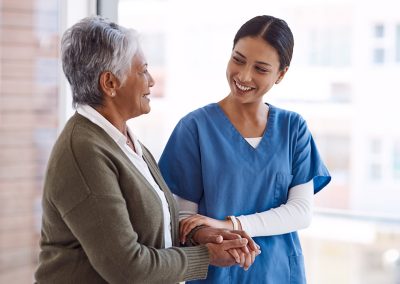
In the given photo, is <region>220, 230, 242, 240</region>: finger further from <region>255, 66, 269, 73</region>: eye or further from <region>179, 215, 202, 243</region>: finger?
<region>255, 66, 269, 73</region>: eye

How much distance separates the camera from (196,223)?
1.50 metres

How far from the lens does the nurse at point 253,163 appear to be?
155 centimetres

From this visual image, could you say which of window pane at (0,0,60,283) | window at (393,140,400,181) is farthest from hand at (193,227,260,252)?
window at (393,140,400,181)

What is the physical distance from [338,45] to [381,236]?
2.88 feet

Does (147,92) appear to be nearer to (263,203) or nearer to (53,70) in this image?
(263,203)

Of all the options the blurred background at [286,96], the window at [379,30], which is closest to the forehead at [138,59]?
the blurred background at [286,96]

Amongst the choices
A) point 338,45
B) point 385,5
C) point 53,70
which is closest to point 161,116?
point 53,70

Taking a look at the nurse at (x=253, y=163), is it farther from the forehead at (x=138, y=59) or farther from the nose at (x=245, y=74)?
the forehead at (x=138, y=59)

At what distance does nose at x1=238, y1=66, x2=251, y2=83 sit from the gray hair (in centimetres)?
32

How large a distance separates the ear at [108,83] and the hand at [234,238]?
0.42 meters

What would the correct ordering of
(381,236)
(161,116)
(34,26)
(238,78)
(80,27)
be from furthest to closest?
(161,116) < (381,236) < (34,26) < (238,78) < (80,27)

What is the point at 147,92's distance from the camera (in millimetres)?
1399

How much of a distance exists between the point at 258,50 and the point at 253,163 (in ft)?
0.98

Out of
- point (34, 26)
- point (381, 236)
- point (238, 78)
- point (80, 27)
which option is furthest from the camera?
point (381, 236)
